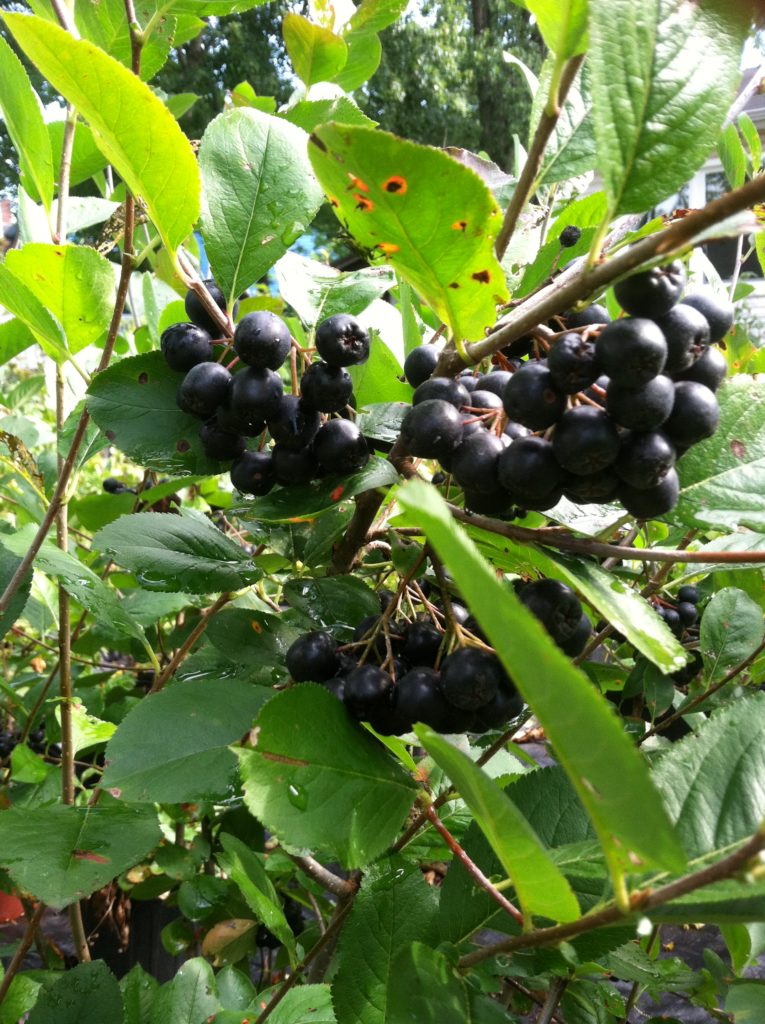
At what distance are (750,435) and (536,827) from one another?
1.46 ft

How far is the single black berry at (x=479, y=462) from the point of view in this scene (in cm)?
66

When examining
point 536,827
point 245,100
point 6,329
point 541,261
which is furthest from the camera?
point 6,329

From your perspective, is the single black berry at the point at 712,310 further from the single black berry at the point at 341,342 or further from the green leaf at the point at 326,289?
the green leaf at the point at 326,289

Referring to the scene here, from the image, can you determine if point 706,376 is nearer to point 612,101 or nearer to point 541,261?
point 612,101

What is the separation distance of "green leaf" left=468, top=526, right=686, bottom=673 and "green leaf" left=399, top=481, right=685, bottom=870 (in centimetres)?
14

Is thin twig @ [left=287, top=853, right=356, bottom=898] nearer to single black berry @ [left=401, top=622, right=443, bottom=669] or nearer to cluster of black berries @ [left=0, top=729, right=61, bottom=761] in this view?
single black berry @ [left=401, top=622, right=443, bottom=669]

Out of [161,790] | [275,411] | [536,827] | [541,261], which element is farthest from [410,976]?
[541,261]

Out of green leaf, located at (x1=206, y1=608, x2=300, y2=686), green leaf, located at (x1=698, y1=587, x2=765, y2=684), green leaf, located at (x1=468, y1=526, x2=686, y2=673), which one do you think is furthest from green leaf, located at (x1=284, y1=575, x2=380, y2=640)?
green leaf, located at (x1=698, y1=587, x2=765, y2=684)

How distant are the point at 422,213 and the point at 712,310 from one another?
273mm

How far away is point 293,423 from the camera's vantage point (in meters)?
0.81

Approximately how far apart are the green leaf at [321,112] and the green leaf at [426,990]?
1.16 meters

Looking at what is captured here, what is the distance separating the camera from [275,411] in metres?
0.79

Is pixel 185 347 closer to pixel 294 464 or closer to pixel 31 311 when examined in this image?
pixel 294 464

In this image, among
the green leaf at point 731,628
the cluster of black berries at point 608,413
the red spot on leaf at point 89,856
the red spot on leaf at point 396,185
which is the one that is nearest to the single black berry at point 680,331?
the cluster of black berries at point 608,413
